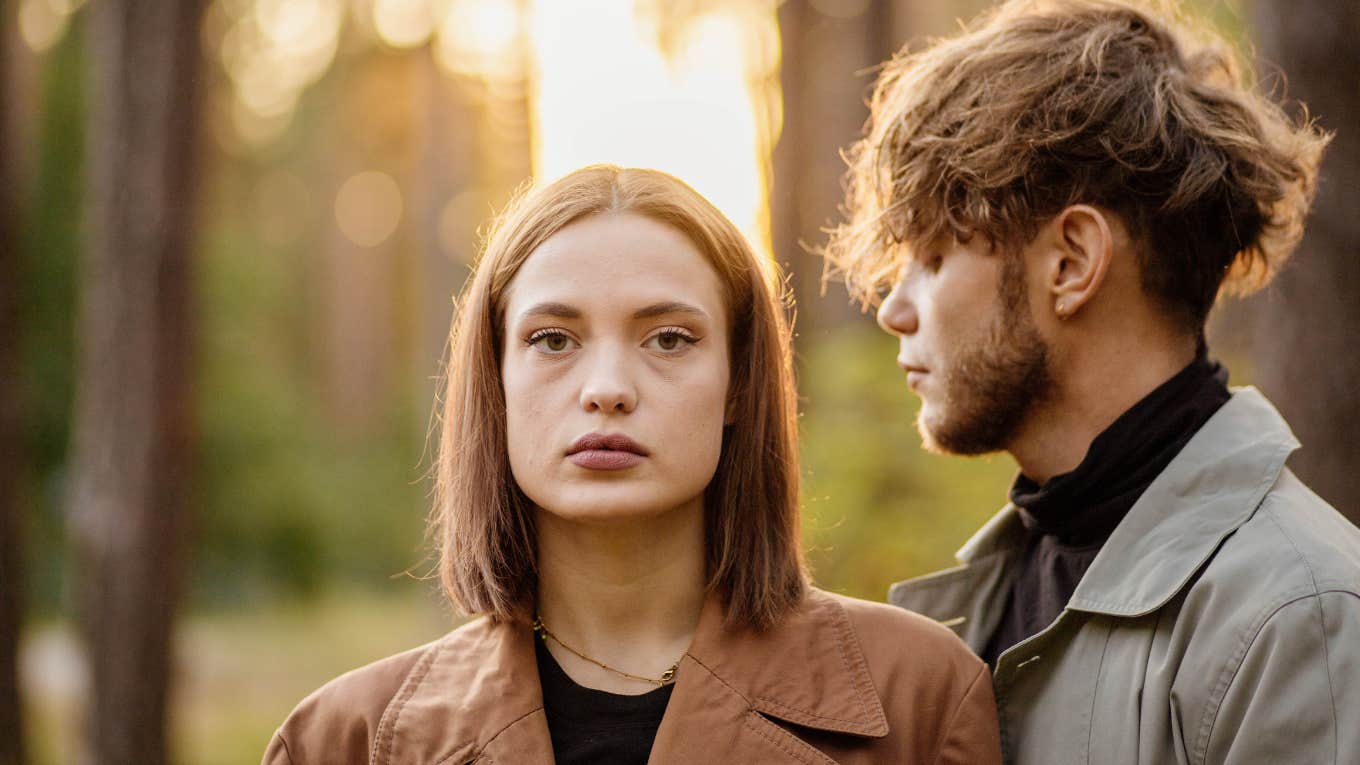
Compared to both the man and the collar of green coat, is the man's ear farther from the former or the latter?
the collar of green coat

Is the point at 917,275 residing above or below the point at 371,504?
above

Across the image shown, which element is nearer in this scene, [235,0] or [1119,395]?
[1119,395]

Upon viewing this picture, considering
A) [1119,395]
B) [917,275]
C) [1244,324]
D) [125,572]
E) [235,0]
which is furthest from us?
[235,0]

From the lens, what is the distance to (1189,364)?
3.05 metres

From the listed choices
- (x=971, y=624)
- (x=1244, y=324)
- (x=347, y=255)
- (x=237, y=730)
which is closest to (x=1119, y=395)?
(x=971, y=624)

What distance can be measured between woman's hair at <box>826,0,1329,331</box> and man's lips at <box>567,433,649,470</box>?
109 cm

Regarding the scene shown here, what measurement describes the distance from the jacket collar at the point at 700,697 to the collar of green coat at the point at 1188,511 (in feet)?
1.72

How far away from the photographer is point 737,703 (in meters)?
2.59

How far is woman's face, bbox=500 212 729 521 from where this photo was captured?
2.51m

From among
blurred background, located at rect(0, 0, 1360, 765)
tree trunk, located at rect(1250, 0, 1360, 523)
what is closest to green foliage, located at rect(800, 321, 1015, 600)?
blurred background, located at rect(0, 0, 1360, 765)

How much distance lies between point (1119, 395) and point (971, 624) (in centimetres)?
68

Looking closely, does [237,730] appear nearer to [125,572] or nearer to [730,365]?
[125,572]

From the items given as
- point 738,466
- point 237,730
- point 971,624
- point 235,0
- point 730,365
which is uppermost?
point 235,0

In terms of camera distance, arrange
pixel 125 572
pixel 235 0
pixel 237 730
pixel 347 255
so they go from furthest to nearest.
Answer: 1. pixel 347 255
2. pixel 235 0
3. pixel 237 730
4. pixel 125 572
